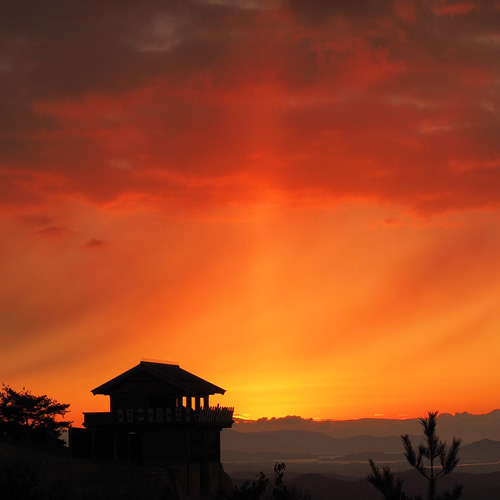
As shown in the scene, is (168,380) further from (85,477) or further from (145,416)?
(85,477)

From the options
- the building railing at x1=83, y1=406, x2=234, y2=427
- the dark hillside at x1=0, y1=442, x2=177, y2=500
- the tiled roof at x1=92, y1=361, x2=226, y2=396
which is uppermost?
→ the tiled roof at x1=92, y1=361, x2=226, y2=396

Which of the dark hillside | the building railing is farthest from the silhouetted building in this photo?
the dark hillside

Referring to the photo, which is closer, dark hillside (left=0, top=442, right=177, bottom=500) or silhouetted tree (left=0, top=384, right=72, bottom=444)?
dark hillside (left=0, top=442, right=177, bottom=500)

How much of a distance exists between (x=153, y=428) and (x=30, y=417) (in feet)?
68.8

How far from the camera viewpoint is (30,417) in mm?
88812

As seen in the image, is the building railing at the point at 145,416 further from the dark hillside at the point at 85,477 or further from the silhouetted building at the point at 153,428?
the dark hillside at the point at 85,477

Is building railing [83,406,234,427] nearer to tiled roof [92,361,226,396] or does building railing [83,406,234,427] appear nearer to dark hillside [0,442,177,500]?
tiled roof [92,361,226,396]

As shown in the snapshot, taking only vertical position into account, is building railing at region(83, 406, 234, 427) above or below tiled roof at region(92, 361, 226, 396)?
below

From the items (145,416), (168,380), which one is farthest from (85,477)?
(168,380)

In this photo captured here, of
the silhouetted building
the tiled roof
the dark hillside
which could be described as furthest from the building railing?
the dark hillside

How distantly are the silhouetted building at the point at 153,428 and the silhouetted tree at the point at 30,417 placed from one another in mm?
13417

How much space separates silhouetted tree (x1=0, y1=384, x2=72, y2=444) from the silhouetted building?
13417 millimetres

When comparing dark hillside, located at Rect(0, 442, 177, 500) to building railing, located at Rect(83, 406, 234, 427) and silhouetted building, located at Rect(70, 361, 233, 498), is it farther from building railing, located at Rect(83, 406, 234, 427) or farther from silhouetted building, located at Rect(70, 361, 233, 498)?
building railing, located at Rect(83, 406, 234, 427)

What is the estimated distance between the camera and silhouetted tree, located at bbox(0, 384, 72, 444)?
86875mm
